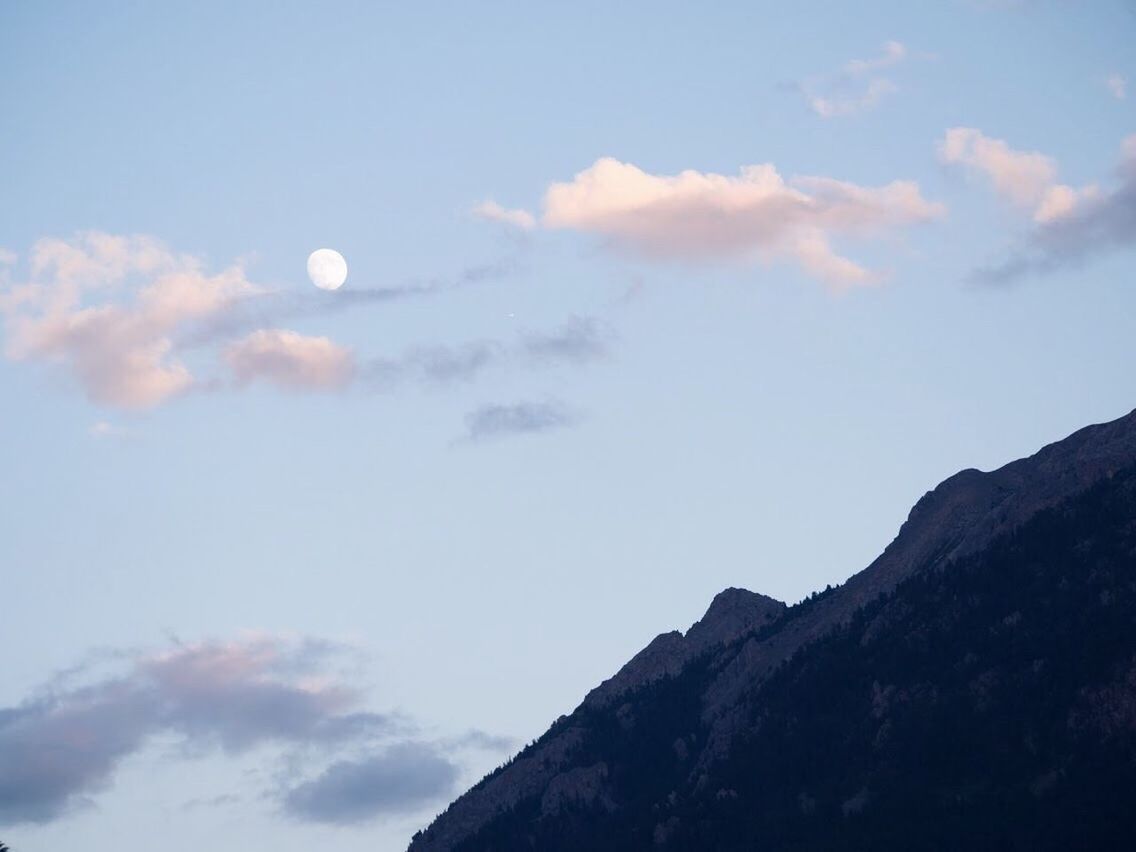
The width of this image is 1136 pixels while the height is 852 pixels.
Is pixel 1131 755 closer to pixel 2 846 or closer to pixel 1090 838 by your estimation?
pixel 1090 838

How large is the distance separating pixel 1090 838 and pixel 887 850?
25.7 meters

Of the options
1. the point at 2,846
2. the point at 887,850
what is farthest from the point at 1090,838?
the point at 2,846

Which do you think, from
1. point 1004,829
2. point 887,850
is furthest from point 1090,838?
point 887,850

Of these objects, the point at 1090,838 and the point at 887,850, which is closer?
the point at 1090,838

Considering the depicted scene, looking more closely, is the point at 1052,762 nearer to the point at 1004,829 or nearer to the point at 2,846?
the point at 1004,829

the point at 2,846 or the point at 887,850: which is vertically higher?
the point at 2,846

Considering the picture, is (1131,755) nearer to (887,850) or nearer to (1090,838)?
(1090,838)

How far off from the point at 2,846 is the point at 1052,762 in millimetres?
123440

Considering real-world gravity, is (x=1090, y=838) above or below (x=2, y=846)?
below

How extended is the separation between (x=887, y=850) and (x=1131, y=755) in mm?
29897

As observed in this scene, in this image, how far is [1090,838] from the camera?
182000 millimetres

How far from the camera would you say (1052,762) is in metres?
199

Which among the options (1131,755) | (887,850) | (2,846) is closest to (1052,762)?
(1131,755)

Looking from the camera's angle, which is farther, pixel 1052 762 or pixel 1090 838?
pixel 1052 762
